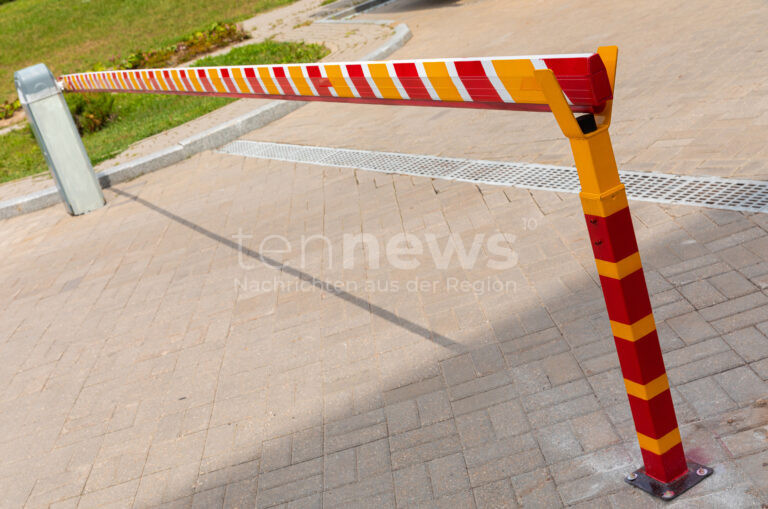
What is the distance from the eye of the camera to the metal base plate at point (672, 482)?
2.56m

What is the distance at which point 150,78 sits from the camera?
650 cm

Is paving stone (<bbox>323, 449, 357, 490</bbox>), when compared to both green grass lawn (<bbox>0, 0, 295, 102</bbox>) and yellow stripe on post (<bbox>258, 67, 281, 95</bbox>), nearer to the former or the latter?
yellow stripe on post (<bbox>258, 67, 281, 95</bbox>)

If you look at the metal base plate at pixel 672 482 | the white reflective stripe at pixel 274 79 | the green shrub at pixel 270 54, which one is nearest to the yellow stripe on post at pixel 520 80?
the metal base plate at pixel 672 482

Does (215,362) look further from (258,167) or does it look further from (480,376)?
(258,167)

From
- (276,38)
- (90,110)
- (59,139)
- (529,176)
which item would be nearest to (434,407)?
(529,176)

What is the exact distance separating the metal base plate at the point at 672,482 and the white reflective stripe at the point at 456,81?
4.77 feet

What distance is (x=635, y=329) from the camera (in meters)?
2.39

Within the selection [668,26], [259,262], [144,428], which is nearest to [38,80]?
[259,262]

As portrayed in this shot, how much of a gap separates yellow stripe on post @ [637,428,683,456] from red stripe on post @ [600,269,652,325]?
17.7 inches

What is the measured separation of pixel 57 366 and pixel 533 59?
402 centimetres

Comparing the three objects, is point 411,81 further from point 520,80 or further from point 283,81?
point 283,81

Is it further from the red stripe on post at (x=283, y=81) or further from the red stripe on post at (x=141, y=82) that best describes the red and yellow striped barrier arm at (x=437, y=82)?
the red stripe on post at (x=141, y=82)

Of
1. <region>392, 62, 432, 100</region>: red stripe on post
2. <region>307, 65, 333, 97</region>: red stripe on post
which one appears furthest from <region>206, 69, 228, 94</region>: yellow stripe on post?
<region>392, 62, 432, 100</region>: red stripe on post

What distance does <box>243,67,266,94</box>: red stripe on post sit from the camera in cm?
460
